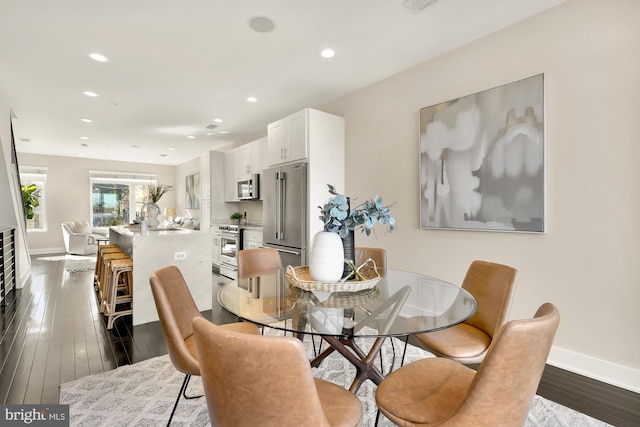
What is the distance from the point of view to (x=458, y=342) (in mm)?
1748

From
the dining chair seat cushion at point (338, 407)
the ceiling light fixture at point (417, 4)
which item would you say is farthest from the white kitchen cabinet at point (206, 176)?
the dining chair seat cushion at point (338, 407)

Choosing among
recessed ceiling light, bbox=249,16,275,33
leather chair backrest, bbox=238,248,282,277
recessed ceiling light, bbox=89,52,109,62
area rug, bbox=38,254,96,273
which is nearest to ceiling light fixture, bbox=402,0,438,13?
recessed ceiling light, bbox=249,16,275,33

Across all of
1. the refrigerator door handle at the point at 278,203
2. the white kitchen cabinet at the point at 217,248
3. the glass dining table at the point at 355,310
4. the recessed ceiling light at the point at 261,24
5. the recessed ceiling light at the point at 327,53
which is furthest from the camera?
the white kitchen cabinet at the point at 217,248

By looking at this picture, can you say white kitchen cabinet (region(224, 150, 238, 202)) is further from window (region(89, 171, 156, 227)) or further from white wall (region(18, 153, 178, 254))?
white wall (region(18, 153, 178, 254))

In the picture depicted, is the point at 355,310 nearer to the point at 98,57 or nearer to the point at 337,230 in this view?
the point at 337,230

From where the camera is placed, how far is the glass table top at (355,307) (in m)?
1.27

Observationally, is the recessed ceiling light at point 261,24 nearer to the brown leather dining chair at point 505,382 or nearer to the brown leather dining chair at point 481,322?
the brown leather dining chair at point 481,322

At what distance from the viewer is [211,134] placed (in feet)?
20.8

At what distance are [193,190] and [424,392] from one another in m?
8.78

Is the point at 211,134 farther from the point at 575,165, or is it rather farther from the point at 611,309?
the point at 611,309

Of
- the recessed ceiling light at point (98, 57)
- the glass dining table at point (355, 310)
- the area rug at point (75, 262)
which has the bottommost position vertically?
the area rug at point (75, 262)

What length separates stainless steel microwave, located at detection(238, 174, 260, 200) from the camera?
571 centimetres

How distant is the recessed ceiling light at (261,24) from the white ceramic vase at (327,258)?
73.5 inches

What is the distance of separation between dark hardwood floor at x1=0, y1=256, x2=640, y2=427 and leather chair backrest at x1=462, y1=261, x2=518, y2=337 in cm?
75
